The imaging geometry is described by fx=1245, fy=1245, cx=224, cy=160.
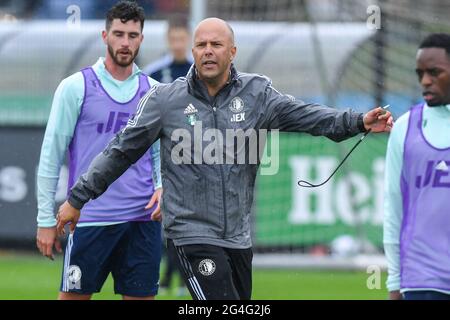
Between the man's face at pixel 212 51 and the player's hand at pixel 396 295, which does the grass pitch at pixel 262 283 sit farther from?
the man's face at pixel 212 51

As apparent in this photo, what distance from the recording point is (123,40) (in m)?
7.86

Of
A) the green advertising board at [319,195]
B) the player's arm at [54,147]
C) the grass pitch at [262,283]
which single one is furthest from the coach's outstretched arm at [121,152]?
the green advertising board at [319,195]

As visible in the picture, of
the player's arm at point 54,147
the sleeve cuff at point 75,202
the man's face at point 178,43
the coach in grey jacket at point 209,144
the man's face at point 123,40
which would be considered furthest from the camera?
the man's face at point 178,43

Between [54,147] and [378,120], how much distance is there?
2293mm

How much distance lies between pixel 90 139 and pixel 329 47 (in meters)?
7.55

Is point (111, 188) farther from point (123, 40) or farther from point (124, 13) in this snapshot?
point (124, 13)

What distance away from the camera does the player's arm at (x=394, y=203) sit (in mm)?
6477

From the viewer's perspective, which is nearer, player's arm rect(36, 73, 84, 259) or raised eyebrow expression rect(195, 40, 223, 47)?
raised eyebrow expression rect(195, 40, 223, 47)

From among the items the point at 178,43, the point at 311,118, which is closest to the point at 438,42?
the point at 311,118

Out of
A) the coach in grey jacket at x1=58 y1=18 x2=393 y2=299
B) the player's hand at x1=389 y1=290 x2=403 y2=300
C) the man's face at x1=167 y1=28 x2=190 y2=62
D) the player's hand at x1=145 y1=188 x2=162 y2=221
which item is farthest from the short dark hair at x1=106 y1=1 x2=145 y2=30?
the man's face at x1=167 y1=28 x2=190 y2=62

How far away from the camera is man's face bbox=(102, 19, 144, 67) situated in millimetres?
7855

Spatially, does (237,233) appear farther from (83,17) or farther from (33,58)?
Result: (83,17)

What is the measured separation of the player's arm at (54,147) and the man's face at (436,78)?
2358 mm

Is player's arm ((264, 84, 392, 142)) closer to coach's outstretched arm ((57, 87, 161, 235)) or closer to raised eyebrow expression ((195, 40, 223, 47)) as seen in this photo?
raised eyebrow expression ((195, 40, 223, 47))
